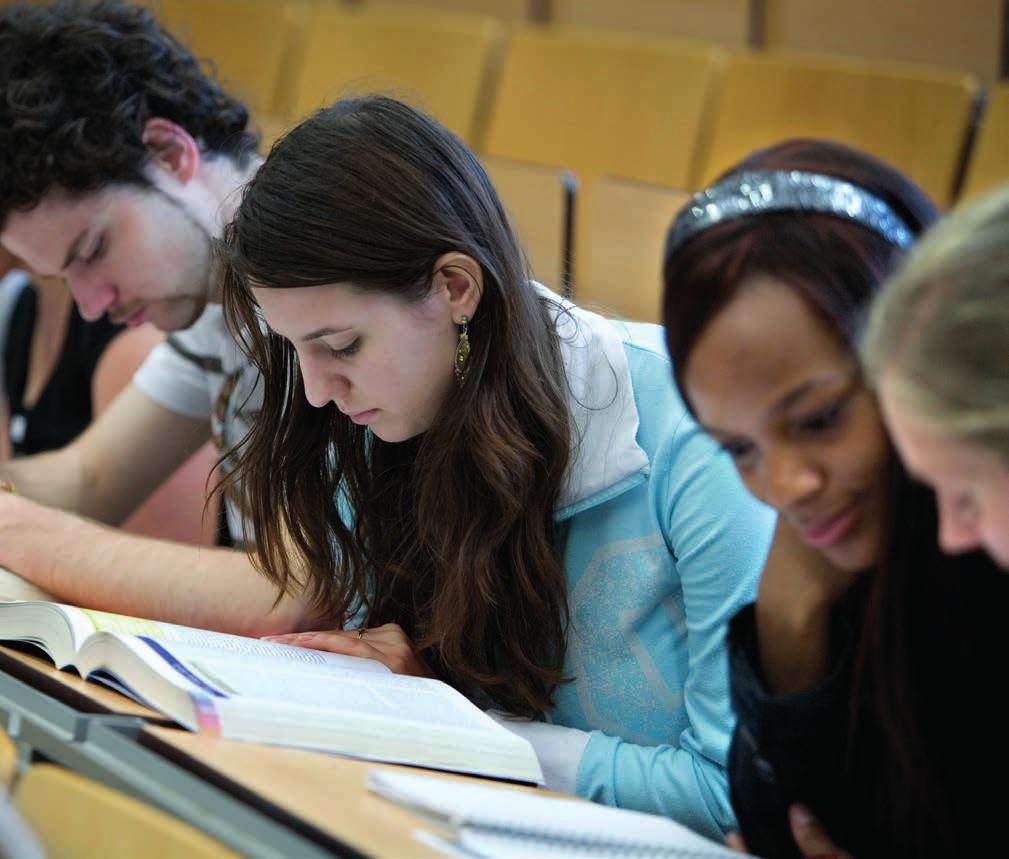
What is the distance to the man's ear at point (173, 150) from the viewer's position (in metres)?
2.04

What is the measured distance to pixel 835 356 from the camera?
103 centimetres

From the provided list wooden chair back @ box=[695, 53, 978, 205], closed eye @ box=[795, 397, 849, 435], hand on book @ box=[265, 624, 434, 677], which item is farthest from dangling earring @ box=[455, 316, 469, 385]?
wooden chair back @ box=[695, 53, 978, 205]

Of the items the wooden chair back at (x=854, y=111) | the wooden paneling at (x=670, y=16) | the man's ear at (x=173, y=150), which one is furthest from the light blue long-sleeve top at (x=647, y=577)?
the wooden paneling at (x=670, y=16)

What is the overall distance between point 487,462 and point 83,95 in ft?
3.04

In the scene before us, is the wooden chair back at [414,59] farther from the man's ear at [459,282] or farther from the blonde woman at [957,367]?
the blonde woman at [957,367]

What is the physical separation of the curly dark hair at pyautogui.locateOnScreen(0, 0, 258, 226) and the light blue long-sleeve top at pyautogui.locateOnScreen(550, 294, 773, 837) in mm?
803

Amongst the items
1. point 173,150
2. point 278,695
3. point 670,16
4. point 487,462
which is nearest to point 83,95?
point 173,150

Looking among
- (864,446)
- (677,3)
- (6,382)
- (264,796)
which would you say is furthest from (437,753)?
(677,3)

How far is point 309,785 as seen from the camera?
1099 mm

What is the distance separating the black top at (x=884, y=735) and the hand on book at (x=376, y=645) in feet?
1.41

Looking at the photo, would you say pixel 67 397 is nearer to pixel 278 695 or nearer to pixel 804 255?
pixel 278 695

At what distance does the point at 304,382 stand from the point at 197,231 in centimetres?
64

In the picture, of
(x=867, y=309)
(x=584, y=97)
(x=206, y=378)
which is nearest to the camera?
(x=867, y=309)

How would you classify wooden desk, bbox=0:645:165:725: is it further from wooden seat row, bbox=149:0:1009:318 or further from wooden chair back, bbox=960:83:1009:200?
wooden chair back, bbox=960:83:1009:200
